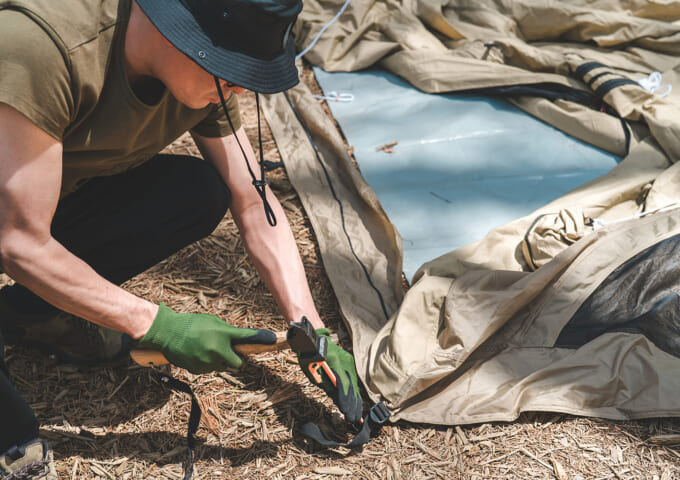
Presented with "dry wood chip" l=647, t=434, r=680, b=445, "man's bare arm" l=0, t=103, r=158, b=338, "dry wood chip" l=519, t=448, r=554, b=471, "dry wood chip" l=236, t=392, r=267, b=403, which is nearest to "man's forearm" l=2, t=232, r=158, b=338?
"man's bare arm" l=0, t=103, r=158, b=338

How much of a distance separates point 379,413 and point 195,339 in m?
0.61

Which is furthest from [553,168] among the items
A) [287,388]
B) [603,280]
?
[287,388]

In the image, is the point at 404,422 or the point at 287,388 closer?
the point at 404,422

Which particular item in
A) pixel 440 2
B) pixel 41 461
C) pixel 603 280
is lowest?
pixel 41 461

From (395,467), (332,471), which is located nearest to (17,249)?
(332,471)

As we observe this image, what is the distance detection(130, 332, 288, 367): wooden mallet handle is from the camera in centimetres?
160

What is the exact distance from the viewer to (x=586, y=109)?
307cm

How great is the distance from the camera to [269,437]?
1813 mm

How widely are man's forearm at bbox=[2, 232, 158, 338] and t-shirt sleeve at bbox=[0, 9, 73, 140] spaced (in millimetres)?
299

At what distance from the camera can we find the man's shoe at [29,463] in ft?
5.01

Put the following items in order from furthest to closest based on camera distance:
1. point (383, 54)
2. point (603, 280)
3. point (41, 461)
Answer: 1. point (383, 54)
2. point (603, 280)
3. point (41, 461)

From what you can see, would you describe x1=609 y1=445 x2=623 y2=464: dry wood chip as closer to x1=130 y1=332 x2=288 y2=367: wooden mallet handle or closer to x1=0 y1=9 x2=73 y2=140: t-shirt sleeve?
x1=130 y1=332 x2=288 y2=367: wooden mallet handle

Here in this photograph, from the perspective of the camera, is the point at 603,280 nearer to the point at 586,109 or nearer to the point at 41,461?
the point at 586,109

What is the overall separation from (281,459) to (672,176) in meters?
1.93
